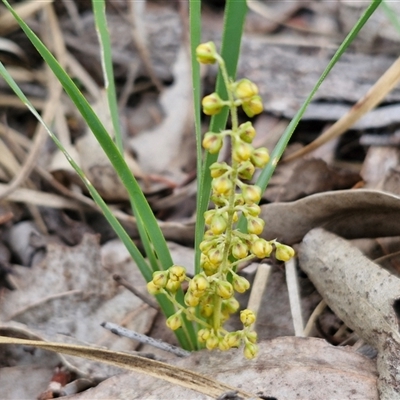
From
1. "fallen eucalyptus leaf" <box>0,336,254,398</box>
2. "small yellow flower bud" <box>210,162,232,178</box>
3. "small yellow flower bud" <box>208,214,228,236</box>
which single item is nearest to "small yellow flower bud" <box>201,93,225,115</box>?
"small yellow flower bud" <box>210,162,232,178</box>

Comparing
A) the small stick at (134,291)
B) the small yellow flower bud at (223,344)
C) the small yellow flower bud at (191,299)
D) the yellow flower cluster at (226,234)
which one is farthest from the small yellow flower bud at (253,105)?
the small stick at (134,291)

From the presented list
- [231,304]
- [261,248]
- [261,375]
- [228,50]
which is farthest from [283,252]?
[228,50]

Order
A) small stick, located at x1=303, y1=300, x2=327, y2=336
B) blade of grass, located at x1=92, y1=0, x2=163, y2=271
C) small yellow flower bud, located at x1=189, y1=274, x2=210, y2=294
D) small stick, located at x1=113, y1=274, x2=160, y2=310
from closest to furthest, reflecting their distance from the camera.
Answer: small yellow flower bud, located at x1=189, y1=274, x2=210, y2=294, blade of grass, located at x1=92, y1=0, x2=163, y2=271, small stick, located at x1=303, y1=300, x2=327, y2=336, small stick, located at x1=113, y1=274, x2=160, y2=310

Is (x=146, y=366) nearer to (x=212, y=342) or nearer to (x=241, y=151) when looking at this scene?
(x=212, y=342)

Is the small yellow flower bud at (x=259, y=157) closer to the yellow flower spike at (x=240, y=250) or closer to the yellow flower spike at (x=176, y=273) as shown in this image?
the yellow flower spike at (x=240, y=250)

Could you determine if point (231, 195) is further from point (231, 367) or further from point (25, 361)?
point (25, 361)

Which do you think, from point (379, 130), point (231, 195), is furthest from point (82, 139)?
point (231, 195)

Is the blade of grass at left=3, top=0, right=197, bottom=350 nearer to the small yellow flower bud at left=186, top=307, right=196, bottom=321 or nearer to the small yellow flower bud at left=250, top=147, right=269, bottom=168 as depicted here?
the small yellow flower bud at left=186, top=307, right=196, bottom=321
